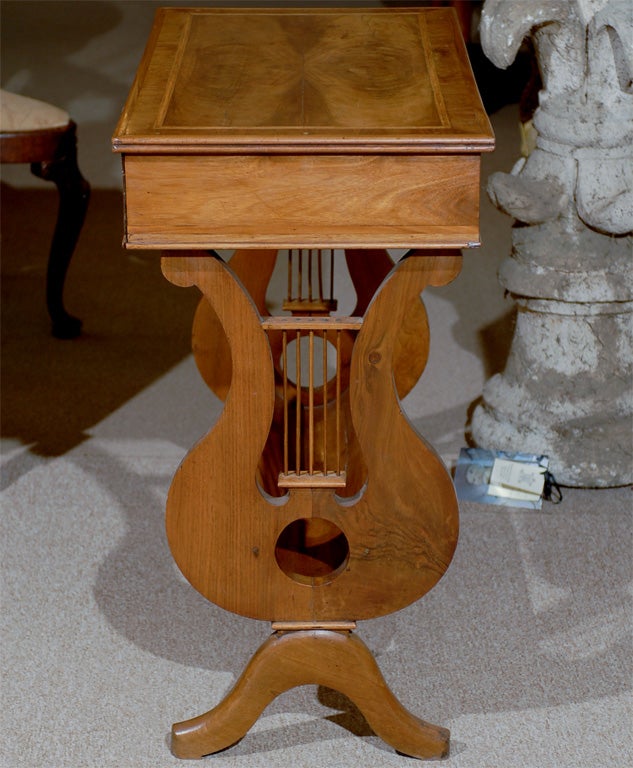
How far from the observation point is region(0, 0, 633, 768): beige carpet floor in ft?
6.31

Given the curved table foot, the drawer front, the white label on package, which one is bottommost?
→ the white label on package

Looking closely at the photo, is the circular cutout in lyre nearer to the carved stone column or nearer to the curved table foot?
the curved table foot

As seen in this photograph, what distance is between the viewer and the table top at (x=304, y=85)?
4.67ft

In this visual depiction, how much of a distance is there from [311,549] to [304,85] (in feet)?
2.42

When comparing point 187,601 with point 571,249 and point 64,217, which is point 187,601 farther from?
point 64,217

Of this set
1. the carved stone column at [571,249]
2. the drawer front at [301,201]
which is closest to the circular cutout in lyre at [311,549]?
the drawer front at [301,201]

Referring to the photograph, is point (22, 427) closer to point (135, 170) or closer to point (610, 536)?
point (610, 536)

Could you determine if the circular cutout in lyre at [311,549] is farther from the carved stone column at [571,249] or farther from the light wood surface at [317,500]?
the carved stone column at [571,249]

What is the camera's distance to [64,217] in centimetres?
307

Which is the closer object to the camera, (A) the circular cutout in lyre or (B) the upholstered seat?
(A) the circular cutout in lyre

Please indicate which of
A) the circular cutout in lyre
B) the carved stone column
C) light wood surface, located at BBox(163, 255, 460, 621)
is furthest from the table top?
the circular cutout in lyre

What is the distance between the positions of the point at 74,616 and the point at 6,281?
5.43 feet

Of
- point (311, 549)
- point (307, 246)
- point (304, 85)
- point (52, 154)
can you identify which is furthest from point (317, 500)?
point (52, 154)

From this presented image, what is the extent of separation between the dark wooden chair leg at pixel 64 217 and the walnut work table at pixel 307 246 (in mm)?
1141
